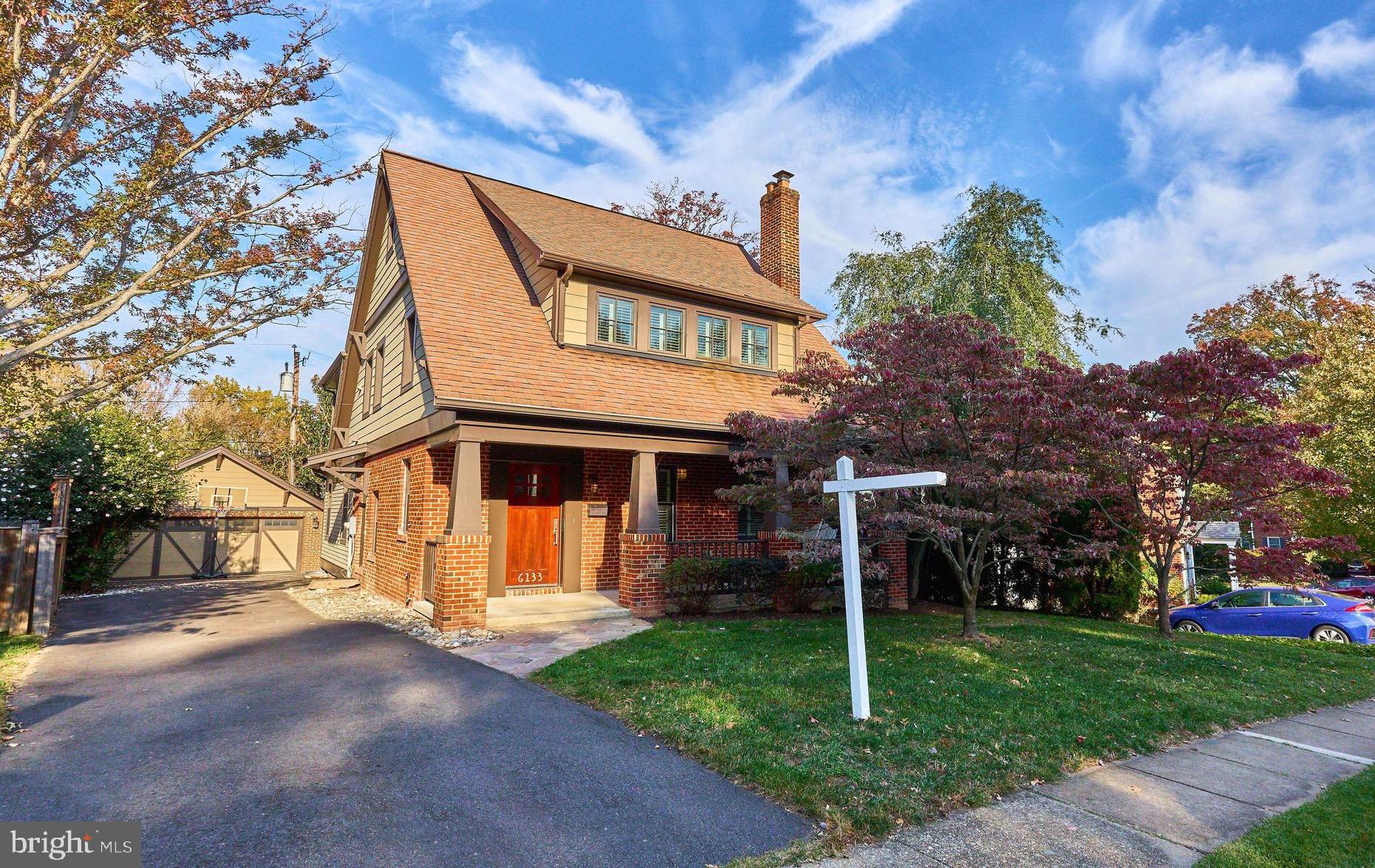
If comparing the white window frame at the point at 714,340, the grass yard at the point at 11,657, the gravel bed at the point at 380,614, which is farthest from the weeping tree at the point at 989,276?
the grass yard at the point at 11,657

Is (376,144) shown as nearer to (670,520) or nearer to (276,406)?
(670,520)

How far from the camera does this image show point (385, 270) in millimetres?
14672

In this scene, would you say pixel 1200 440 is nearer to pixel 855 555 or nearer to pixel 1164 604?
pixel 1164 604

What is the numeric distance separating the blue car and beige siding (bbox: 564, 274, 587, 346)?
44.4ft

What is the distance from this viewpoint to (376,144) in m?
13.6

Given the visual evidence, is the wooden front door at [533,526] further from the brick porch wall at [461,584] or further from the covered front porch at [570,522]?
the brick porch wall at [461,584]

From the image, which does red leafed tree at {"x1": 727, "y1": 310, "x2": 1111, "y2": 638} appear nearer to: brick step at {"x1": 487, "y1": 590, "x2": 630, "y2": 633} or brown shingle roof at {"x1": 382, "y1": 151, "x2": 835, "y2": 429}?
brown shingle roof at {"x1": 382, "y1": 151, "x2": 835, "y2": 429}

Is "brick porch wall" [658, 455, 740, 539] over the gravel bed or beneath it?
over

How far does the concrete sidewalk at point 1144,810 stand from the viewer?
133 inches

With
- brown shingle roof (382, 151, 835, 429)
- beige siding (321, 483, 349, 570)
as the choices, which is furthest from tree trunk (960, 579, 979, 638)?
beige siding (321, 483, 349, 570)

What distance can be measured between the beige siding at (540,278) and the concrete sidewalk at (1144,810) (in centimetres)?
1026

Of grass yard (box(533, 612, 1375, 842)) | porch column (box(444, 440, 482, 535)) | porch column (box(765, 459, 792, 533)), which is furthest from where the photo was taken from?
porch column (box(765, 459, 792, 533))

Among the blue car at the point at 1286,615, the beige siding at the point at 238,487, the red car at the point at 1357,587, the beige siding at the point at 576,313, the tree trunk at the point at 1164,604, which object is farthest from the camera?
the beige siding at the point at 238,487

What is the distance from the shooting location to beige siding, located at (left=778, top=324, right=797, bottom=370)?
14867 millimetres
